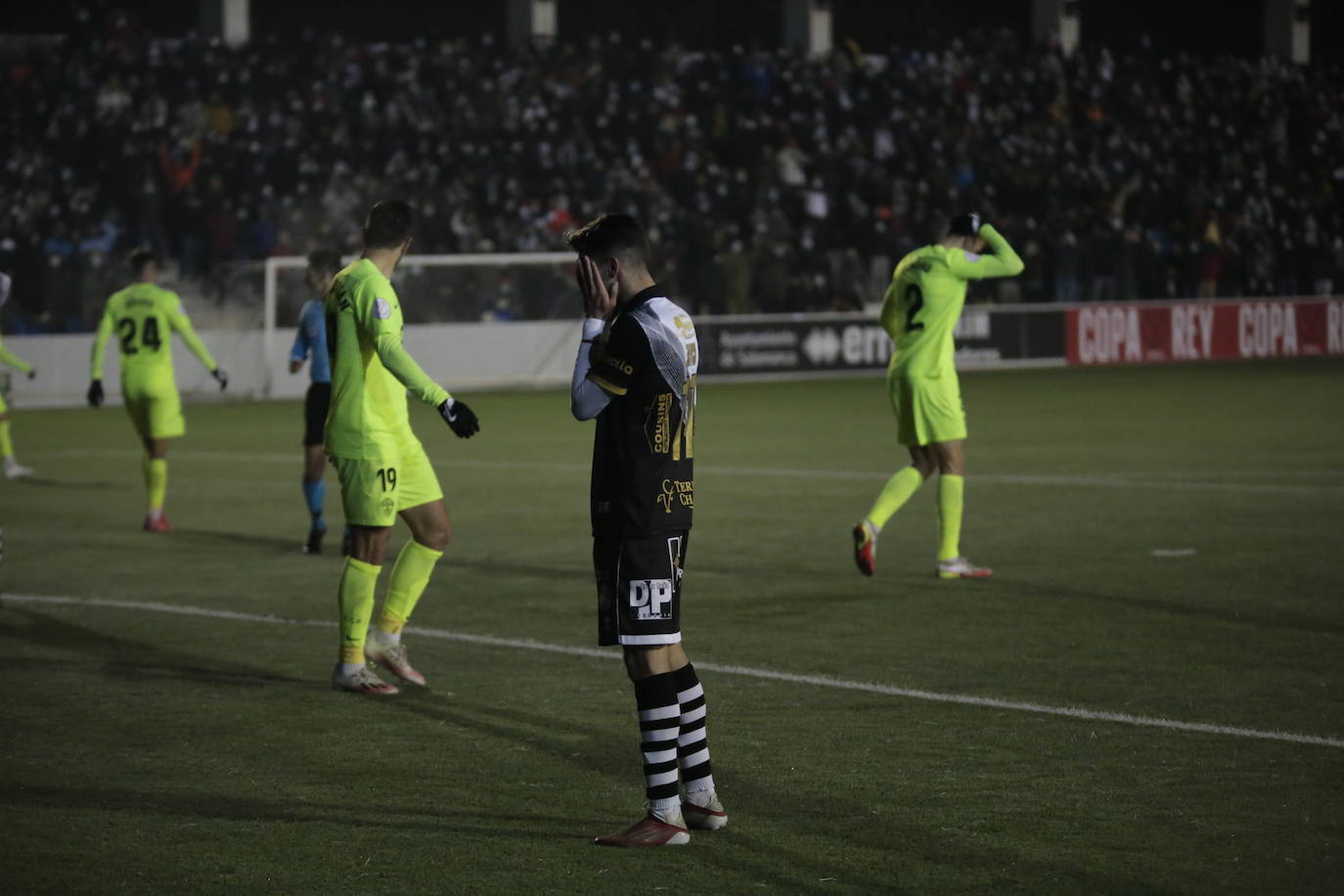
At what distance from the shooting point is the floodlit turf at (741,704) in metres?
5.63

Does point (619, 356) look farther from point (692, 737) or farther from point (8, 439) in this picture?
point (8, 439)

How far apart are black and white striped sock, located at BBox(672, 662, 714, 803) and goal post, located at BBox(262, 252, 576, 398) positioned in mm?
22558

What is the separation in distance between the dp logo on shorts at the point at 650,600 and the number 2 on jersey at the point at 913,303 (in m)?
6.02

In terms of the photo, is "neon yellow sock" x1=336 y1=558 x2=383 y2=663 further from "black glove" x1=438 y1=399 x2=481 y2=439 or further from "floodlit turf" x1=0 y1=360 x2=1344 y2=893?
"black glove" x1=438 y1=399 x2=481 y2=439

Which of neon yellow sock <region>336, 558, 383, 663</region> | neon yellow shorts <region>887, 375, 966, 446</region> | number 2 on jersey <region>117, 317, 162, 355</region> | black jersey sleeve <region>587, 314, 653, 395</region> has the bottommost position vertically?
neon yellow sock <region>336, 558, 383, 663</region>

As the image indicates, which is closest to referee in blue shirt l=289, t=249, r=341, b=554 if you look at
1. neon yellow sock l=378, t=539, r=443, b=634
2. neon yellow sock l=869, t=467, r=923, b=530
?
neon yellow sock l=869, t=467, r=923, b=530

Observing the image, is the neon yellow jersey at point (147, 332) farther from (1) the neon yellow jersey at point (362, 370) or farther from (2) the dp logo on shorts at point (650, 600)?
(2) the dp logo on shorts at point (650, 600)

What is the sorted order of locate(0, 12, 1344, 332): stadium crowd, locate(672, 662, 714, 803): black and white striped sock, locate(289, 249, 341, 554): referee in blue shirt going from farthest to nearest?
locate(0, 12, 1344, 332): stadium crowd, locate(289, 249, 341, 554): referee in blue shirt, locate(672, 662, 714, 803): black and white striped sock

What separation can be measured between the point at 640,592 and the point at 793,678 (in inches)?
105

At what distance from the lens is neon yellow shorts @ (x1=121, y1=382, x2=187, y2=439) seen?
568 inches

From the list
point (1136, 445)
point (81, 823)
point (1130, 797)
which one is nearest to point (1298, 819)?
point (1130, 797)

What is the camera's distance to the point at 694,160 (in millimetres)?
35219

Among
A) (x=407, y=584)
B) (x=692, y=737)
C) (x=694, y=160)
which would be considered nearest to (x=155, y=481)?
(x=407, y=584)

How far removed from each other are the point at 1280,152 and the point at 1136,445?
25028mm
